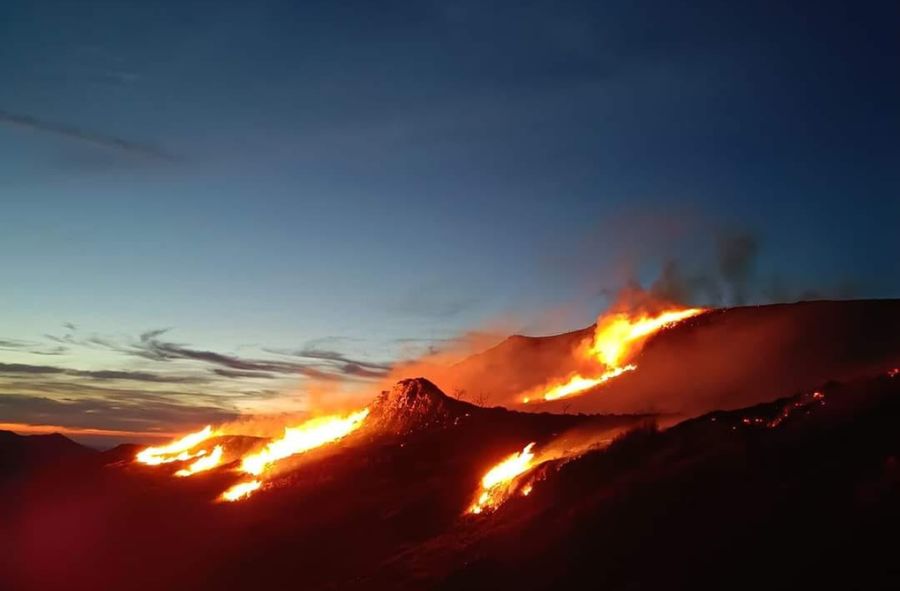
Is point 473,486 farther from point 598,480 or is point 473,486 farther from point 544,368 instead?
point 544,368

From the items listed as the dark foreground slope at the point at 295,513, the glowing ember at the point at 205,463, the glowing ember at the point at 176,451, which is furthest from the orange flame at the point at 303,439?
the glowing ember at the point at 176,451

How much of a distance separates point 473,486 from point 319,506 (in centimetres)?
734

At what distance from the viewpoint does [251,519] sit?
37.0 metres

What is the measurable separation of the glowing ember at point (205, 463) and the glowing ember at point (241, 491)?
7.44 metres

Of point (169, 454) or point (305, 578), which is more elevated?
point (169, 454)

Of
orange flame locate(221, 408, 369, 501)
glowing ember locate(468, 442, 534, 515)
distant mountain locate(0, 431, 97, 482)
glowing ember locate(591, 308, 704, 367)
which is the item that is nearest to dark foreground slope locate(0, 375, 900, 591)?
glowing ember locate(468, 442, 534, 515)

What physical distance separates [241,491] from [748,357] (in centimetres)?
3032

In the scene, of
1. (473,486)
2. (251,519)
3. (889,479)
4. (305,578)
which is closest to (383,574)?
(305,578)

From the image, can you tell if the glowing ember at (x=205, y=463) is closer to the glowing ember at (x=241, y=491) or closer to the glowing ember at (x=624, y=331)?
the glowing ember at (x=241, y=491)

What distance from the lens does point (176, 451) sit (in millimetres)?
59781

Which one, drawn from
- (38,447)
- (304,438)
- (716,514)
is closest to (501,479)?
(716,514)

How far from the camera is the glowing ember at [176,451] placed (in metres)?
56.2

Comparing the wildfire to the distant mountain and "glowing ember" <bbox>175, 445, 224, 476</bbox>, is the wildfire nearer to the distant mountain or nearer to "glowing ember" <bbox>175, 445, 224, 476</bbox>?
"glowing ember" <bbox>175, 445, 224, 476</bbox>

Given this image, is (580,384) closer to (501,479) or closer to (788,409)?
(501,479)
